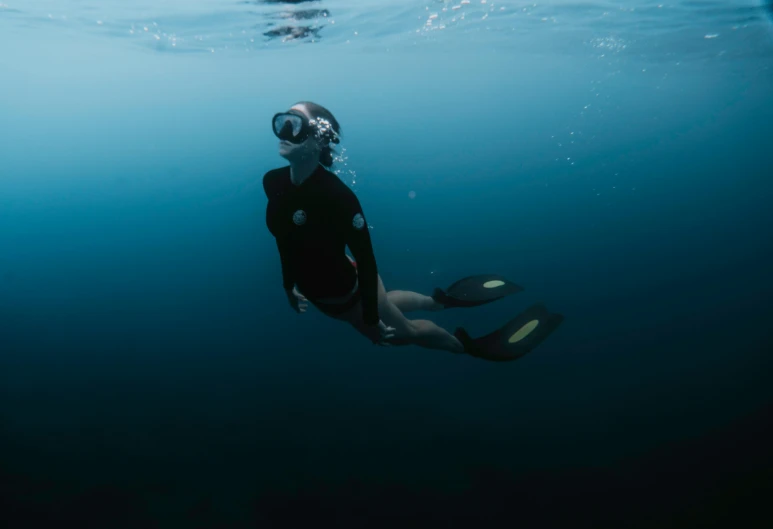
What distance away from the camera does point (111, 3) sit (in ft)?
27.4

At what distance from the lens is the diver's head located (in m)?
3.07

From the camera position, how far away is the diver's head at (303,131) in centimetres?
307

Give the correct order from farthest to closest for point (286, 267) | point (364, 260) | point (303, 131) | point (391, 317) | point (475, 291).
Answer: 1. point (475, 291)
2. point (391, 317)
3. point (286, 267)
4. point (364, 260)
5. point (303, 131)

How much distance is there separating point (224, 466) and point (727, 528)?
601 cm

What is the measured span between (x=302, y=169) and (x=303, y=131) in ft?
0.94

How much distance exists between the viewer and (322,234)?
3365 mm

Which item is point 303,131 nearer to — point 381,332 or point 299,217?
point 299,217

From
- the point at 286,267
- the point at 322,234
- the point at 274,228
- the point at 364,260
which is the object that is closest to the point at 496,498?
the point at 364,260

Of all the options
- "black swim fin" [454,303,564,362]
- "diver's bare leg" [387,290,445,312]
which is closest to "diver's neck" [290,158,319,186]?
"diver's bare leg" [387,290,445,312]

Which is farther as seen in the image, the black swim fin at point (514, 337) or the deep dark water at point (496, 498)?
the deep dark water at point (496, 498)

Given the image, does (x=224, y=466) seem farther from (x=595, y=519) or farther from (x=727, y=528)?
(x=727, y=528)

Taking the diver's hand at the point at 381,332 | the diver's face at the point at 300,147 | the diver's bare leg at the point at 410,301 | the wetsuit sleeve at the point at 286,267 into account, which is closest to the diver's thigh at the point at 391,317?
the diver's hand at the point at 381,332

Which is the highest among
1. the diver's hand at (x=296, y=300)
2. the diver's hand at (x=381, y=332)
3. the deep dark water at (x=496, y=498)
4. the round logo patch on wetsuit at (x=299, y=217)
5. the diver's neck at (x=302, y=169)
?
the diver's neck at (x=302, y=169)

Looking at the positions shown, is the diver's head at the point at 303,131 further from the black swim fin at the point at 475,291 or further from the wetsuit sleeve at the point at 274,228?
the black swim fin at the point at 475,291
